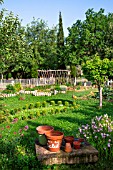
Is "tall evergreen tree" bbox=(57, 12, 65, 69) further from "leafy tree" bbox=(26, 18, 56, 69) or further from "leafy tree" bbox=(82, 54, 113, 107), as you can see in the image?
"leafy tree" bbox=(82, 54, 113, 107)

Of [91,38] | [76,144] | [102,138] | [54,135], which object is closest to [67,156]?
[76,144]

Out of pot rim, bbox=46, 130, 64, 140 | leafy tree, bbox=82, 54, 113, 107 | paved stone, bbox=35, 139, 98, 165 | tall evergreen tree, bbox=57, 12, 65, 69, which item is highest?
tall evergreen tree, bbox=57, 12, 65, 69

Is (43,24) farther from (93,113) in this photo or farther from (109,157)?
(109,157)

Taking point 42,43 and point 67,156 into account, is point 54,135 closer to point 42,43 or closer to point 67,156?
point 67,156

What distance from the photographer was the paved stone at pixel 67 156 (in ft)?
15.6

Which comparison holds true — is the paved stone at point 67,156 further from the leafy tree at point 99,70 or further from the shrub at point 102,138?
the leafy tree at point 99,70

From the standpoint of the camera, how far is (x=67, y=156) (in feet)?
15.7

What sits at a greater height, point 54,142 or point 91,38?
point 91,38

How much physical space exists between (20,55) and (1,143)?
10933 mm

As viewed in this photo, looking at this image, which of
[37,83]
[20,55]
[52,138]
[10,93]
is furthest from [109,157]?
[37,83]

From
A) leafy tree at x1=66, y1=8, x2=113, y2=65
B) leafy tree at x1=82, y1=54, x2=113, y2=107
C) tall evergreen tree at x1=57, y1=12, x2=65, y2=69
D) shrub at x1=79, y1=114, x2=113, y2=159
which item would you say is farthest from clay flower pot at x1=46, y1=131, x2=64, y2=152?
tall evergreen tree at x1=57, y1=12, x2=65, y2=69

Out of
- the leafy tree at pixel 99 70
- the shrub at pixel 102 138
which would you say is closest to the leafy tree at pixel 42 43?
the leafy tree at pixel 99 70

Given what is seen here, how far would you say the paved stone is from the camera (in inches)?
187

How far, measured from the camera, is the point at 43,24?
33.5 m
